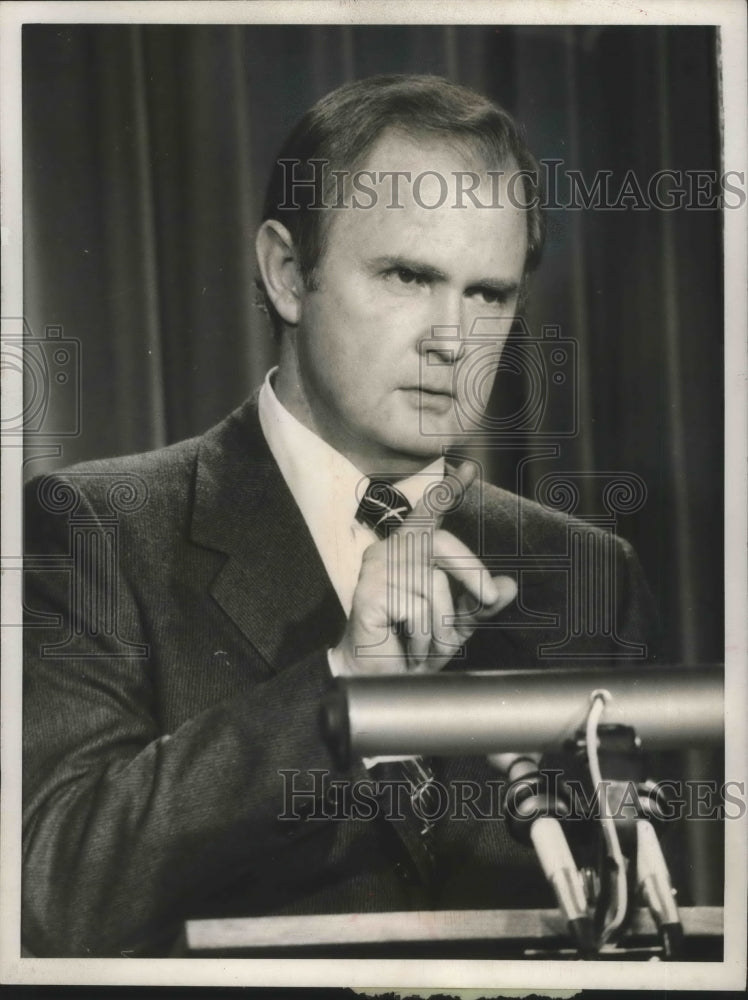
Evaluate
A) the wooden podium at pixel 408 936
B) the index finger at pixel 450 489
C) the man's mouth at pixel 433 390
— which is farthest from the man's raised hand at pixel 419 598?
the wooden podium at pixel 408 936

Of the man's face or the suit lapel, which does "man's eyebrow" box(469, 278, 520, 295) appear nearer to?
the man's face

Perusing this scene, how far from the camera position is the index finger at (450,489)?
1569 millimetres

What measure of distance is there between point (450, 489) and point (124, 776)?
600 mm

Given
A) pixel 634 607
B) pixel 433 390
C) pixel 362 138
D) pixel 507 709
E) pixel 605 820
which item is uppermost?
pixel 362 138

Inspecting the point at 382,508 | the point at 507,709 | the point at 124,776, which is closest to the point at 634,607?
the point at 507,709

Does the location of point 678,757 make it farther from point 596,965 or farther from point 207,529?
point 207,529

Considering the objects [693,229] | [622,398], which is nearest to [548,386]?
[622,398]

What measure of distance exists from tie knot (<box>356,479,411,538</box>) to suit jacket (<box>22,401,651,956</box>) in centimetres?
8

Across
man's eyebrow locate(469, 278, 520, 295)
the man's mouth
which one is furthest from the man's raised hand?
man's eyebrow locate(469, 278, 520, 295)

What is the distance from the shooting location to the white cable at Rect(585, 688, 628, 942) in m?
1.53

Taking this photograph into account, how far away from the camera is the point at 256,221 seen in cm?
157

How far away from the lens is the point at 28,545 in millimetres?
1599

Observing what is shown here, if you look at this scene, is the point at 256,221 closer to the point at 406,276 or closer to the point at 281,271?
the point at 281,271

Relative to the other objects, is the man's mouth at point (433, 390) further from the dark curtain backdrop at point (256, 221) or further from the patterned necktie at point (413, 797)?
the patterned necktie at point (413, 797)
